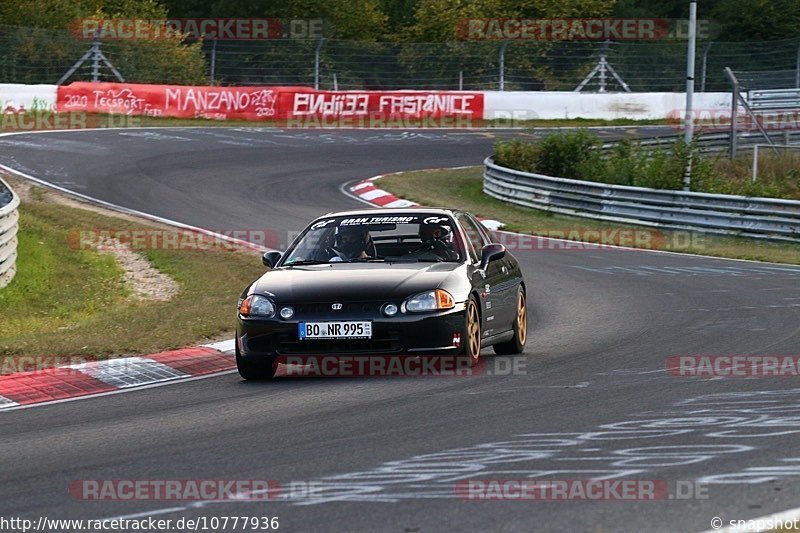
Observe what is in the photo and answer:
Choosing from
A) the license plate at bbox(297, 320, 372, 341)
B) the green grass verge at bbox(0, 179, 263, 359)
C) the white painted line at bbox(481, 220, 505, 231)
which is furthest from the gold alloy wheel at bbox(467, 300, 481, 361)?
the white painted line at bbox(481, 220, 505, 231)

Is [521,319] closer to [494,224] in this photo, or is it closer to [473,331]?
[473,331]

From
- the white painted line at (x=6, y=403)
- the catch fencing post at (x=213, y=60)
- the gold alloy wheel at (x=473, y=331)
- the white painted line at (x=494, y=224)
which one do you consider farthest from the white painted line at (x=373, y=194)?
the white painted line at (x=6, y=403)

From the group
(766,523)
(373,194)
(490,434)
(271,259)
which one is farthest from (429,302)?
(373,194)

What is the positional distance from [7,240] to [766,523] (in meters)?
12.6

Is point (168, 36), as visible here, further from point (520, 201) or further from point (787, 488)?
point (787, 488)

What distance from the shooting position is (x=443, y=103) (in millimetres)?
41562

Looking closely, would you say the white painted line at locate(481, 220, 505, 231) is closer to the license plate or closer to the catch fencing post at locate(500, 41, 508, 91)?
the license plate

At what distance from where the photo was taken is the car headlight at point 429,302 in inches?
385

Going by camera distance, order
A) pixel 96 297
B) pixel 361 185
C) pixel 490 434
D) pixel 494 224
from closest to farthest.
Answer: pixel 490 434 → pixel 96 297 → pixel 494 224 → pixel 361 185

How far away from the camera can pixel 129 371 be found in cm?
1067

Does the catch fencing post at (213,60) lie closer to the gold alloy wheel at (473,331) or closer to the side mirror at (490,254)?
the side mirror at (490,254)

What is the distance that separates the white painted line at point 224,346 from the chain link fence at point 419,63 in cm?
2933

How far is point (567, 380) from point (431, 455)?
2997 millimetres

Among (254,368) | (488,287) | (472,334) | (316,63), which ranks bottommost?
(254,368)
